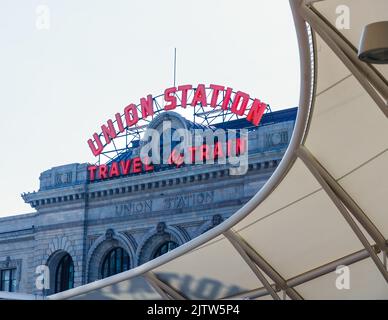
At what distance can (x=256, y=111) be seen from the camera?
56844 mm

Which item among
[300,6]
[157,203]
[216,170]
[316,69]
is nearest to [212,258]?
[316,69]

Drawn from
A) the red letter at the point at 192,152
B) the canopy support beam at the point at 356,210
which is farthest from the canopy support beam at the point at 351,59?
the red letter at the point at 192,152

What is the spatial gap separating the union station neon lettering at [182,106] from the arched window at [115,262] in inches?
316

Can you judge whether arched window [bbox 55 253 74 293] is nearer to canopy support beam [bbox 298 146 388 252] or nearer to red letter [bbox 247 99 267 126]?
red letter [bbox 247 99 267 126]

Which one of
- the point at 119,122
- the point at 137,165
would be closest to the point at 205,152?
the point at 137,165

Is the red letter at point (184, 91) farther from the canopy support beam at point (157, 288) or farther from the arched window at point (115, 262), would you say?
the canopy support beam at point (157, 288)

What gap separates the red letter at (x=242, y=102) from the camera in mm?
57750

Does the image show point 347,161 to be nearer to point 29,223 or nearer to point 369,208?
point 369,208

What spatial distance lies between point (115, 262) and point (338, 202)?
4432 cm

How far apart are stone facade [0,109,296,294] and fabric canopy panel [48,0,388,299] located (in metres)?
32.0

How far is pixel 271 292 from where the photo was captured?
20109mm

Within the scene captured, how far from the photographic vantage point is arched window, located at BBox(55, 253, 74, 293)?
6316 centimetres

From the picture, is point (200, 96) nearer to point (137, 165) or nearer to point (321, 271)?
point (137, 165)

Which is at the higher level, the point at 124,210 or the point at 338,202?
the point at 124,210
